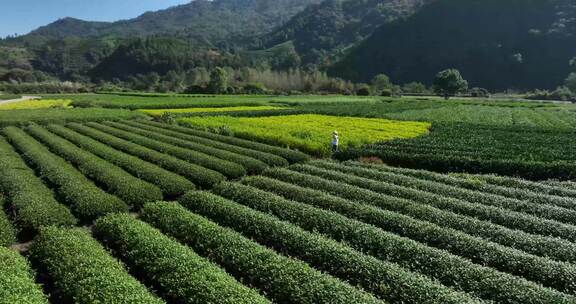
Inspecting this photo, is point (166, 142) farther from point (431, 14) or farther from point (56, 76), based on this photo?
point (56, 76)

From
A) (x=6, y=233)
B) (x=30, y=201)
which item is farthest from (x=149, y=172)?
(x=6, y=233)

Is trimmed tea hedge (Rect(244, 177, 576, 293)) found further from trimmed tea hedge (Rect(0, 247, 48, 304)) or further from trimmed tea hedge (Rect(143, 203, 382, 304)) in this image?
trimmed tea hedge (Rect(0, 247, 48, 304))

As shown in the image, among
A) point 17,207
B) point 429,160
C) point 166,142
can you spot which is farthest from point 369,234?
point 166,142

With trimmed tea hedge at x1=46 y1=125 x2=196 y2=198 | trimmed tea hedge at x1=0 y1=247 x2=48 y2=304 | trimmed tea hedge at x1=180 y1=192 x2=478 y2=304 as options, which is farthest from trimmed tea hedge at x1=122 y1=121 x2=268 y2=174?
trimmed tea hedge at x1=0 y1=247 x2=48 y2=304

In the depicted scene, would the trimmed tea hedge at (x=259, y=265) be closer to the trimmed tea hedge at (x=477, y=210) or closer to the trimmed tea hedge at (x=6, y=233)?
the trimmed tea hedge at (x=6, y=233)

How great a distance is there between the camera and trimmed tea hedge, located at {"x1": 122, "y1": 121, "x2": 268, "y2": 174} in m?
24.0

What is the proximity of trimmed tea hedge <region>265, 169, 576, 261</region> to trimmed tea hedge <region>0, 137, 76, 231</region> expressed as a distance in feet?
33.4

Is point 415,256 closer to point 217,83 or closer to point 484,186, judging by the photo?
point 484,186

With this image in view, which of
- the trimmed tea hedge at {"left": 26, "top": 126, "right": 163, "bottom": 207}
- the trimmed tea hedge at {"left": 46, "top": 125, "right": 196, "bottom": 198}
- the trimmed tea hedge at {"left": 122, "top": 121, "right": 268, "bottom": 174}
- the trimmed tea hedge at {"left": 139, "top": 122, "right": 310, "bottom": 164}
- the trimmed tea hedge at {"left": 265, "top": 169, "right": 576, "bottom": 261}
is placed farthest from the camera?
the trimmed tea hedge at {"left": 139, "top": 122, "right": 310, "bottom": 164}

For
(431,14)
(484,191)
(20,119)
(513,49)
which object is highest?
(431,14)

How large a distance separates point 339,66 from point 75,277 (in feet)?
622

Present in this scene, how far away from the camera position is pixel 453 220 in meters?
14.8

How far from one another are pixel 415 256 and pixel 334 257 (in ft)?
7.25

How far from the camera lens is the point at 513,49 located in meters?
160
